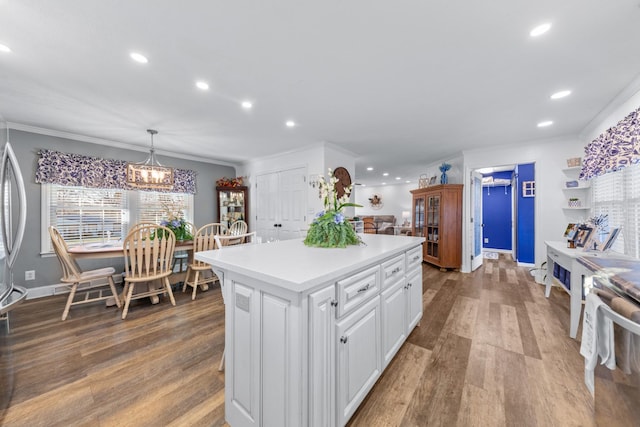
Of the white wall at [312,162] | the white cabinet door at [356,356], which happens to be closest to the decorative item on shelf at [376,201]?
the white wall at [312,162]

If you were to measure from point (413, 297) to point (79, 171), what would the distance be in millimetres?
5108

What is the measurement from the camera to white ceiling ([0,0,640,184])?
139 cm

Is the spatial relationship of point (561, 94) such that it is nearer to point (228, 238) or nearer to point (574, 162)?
point (574, 162)

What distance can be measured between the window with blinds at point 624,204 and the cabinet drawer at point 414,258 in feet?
6.58

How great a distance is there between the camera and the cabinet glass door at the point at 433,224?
15.9 feet

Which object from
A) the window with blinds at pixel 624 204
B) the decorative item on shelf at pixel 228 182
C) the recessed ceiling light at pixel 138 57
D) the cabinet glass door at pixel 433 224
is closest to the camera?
the recessed ceiling light at pixel 138 57

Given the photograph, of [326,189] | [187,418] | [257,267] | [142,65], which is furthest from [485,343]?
[142,65]

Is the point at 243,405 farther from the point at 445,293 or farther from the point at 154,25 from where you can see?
the point at 445,293

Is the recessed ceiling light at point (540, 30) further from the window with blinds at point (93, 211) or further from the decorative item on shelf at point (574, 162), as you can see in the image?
the window with blinds at point (93, 211)

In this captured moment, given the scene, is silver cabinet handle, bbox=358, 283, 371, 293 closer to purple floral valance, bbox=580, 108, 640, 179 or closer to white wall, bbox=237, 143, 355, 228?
purple floral valance, bbox=580, 108, 640, 179

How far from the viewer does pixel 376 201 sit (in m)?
10.1

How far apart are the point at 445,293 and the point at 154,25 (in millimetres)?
4198

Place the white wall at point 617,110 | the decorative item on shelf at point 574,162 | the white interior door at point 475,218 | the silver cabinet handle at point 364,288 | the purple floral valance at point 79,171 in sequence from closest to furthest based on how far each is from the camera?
the silver cabinet handle at point 364,288
the white wall at point 617,110
the purple floral valance at point 79,171
the decorative item on shelf at point 574,162
the white interior door at point 475,218

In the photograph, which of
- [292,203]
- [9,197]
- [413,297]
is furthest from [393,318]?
[292,203]
